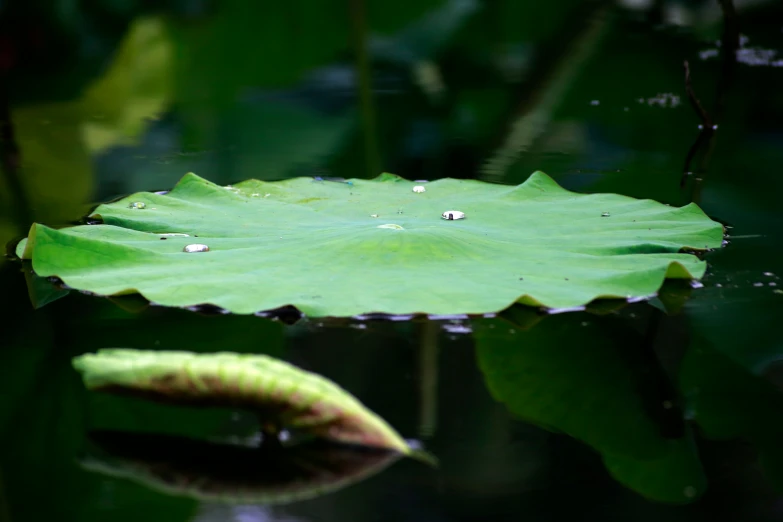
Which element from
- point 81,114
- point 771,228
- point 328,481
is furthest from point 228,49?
point 328,481

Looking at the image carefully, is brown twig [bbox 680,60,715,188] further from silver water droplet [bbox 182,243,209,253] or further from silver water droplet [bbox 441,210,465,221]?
silver water droplet [bbox 182,243,209,253]

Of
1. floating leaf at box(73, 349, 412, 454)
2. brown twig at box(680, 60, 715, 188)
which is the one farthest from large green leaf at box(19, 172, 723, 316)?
brown twig at box(680, 60, 715, 188)

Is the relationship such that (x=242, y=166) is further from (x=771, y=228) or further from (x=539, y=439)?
(x=539, y=439)

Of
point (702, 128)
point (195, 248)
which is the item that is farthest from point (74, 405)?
point (702, 128)

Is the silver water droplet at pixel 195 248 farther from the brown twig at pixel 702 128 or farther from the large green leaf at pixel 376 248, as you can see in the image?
the brown twig at pixel 702 128

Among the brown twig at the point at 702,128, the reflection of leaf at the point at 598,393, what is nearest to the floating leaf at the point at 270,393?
the reflection of leaf at the point at 598,393
